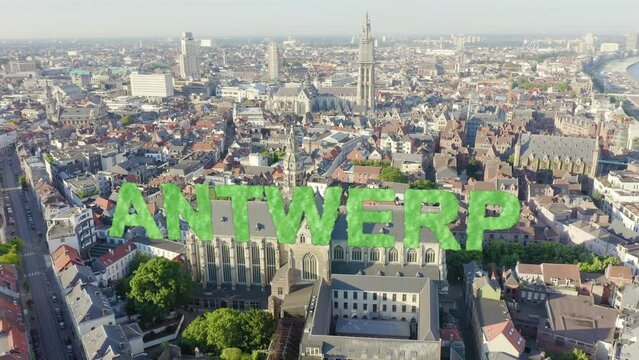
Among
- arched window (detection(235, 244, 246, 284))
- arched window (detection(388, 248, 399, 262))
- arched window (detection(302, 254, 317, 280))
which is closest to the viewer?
arched window (detection(302, 254, 317, 280))

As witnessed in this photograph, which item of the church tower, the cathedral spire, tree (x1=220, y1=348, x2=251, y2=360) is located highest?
the cathedral spire

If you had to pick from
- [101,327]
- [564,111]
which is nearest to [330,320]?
[101,327]

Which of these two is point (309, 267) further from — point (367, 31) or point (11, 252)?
point (367, 31)

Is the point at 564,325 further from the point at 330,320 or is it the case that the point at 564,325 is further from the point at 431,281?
the point at 330,320

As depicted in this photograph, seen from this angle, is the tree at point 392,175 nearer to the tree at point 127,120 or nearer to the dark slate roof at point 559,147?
the dark slate roof at point 559,147

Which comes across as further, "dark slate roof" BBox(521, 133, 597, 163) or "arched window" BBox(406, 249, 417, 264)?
"dark slate roof" BBox(521, 133, 597, 163)

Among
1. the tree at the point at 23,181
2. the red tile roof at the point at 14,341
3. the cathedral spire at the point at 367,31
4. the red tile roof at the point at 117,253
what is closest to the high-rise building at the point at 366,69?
the cathedral spire at the point at 367,31

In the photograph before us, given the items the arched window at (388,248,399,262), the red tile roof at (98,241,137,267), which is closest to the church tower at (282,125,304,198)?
the arched window at (388,248,399,262)

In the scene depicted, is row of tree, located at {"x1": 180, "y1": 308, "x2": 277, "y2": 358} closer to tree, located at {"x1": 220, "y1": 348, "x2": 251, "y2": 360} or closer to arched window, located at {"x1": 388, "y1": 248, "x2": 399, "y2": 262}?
tree, located at {"x1": 220, "y1": 348, "x2": 251, "y2": 360}
